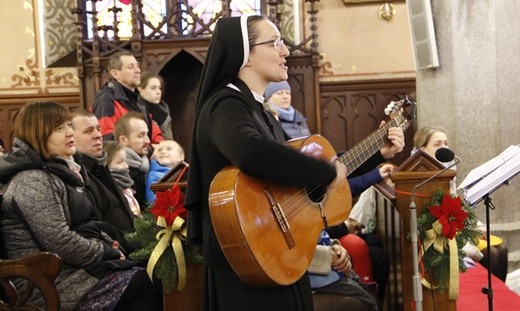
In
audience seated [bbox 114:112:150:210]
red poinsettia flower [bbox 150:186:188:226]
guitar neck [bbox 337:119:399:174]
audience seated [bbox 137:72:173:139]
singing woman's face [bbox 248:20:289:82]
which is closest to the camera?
singing woman's face [bbox 248:20:289:82]

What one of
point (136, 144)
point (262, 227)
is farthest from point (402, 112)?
point (136, 144)

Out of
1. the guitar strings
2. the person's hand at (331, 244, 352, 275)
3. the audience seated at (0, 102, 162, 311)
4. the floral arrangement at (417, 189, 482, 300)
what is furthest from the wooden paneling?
Answer: the guitar strings

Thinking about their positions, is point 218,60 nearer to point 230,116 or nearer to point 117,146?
point 230,116

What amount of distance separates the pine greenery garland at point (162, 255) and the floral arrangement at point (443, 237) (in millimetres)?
1036

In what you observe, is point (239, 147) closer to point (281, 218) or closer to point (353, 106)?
point (281, 218)

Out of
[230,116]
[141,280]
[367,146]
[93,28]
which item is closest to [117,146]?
[141,280]

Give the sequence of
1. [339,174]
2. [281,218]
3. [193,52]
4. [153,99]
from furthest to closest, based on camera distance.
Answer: [193,52]
[153,99]
[339,174]
[281,218]

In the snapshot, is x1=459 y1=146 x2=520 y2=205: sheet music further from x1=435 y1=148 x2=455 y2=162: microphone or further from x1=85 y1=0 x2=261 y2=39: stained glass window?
x1=85 y1=0 x2=261 y2=39: stained glass window

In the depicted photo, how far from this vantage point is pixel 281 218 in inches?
101

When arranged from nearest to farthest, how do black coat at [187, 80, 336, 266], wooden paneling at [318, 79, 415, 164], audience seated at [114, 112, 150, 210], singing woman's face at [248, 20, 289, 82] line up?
black coat at [187, 80, 336, 266]
singing woman's face at [248, 20, 289, 82]
audience seated at [114, 112, 150, 210]
wooden paneling at [318, 79, 415, 164]

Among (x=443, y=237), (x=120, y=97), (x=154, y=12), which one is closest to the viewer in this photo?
(x=443, y=237)

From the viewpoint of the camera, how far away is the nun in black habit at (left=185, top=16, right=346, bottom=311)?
2.46 meters

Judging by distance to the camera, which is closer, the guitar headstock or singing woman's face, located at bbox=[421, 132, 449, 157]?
the guitar headstock

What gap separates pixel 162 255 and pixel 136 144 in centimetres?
190
